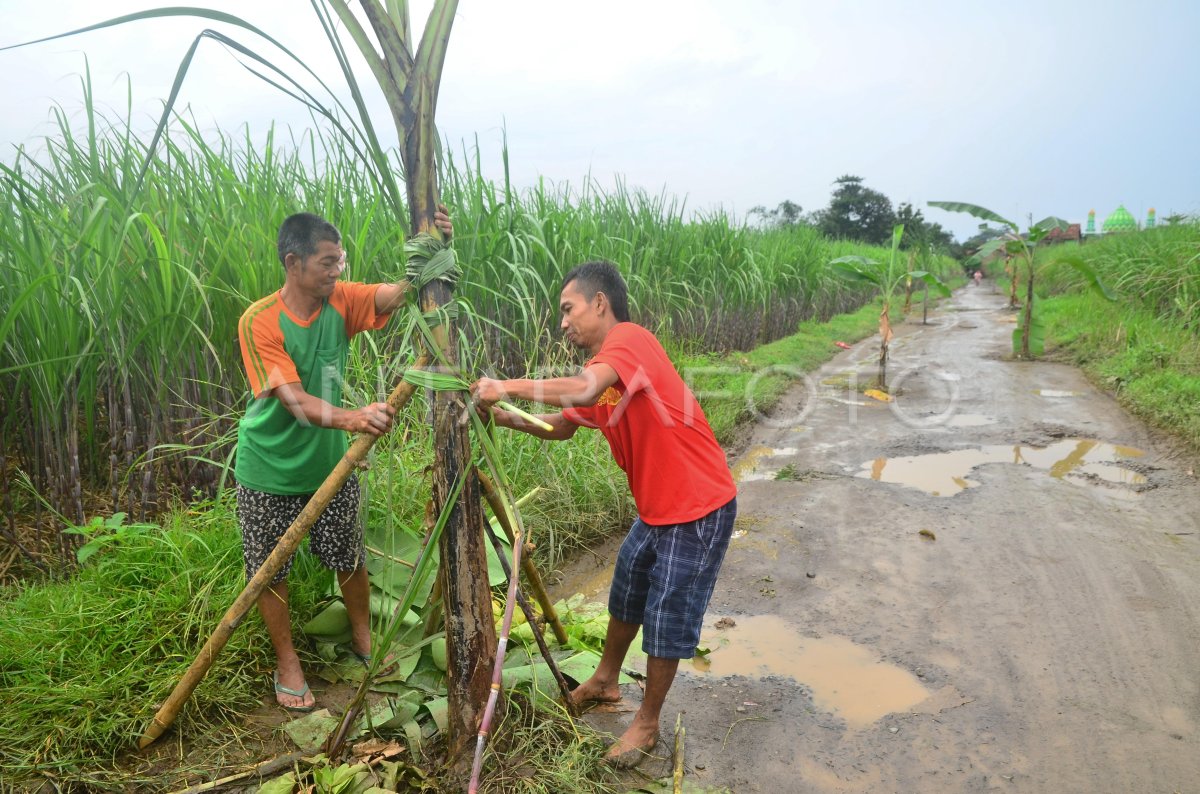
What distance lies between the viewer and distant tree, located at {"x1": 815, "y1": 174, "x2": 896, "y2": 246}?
118 ft

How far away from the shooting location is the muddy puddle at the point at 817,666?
2652mm

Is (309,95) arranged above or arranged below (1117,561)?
above

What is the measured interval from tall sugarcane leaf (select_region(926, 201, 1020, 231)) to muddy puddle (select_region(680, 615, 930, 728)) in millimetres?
8234

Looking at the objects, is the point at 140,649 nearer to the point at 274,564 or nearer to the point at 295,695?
the point at 295,695

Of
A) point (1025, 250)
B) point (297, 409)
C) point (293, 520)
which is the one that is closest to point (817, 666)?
point (293, 520)

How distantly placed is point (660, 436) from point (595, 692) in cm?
95

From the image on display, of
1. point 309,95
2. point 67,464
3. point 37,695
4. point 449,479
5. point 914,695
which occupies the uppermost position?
point 309,95

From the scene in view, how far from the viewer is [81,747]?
2.09m

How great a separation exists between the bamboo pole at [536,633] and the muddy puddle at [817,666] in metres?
0.69

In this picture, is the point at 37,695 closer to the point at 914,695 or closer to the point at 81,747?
the point at 81,747

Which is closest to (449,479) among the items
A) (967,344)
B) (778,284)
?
(778,284)

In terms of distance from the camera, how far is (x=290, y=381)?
7.16ft

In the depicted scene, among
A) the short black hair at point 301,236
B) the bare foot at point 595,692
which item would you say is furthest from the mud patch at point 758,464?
the short black hair at point 301,236

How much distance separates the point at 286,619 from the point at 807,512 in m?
3.08
